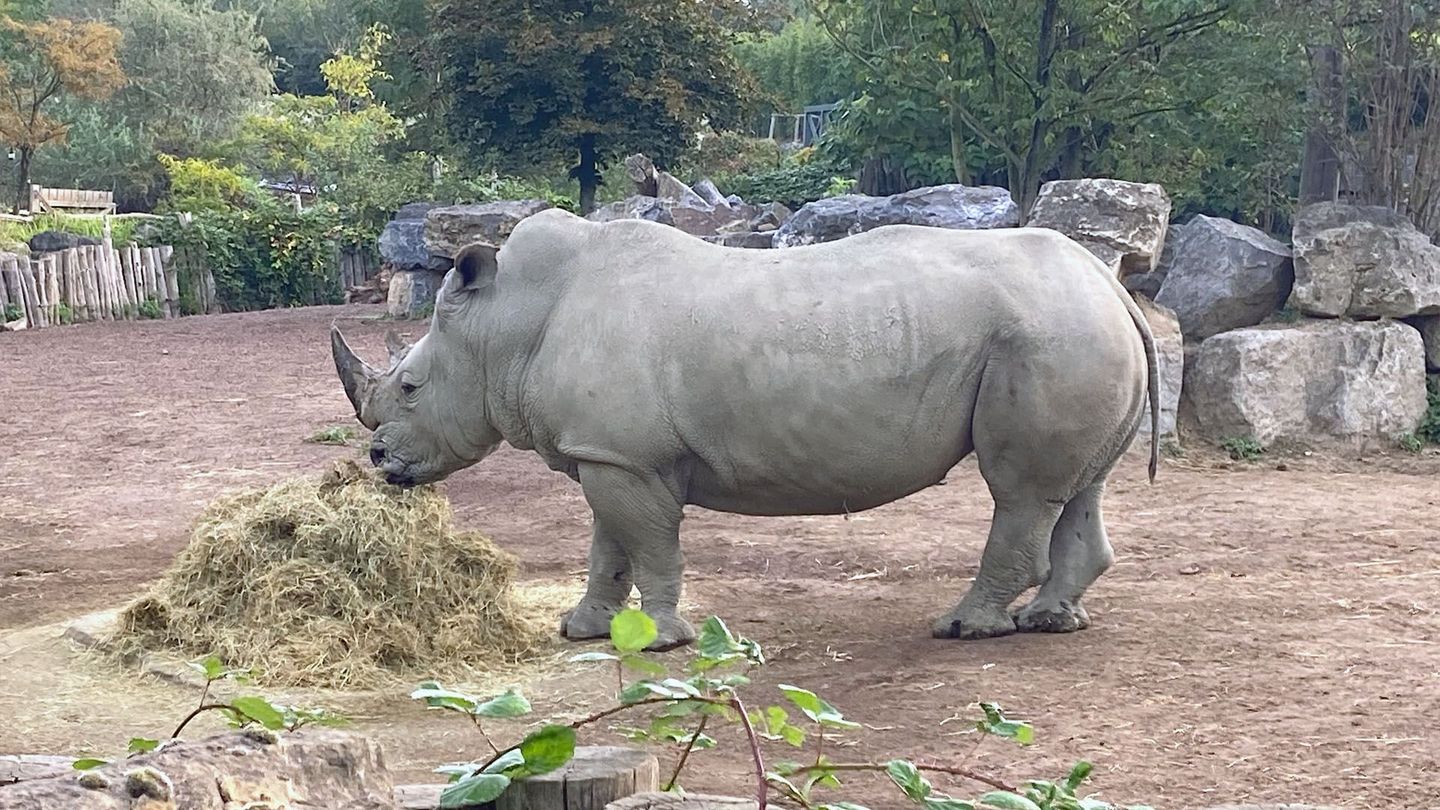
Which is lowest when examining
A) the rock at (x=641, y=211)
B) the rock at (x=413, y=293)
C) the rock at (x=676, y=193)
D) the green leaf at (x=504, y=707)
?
the rock at (x=413, y=293)

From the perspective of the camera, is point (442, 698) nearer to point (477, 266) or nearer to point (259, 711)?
point (259, 711)

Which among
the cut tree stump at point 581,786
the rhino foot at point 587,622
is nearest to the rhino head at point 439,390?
the rhino foot at point 587,622

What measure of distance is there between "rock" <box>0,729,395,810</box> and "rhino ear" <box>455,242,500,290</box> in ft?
12.4

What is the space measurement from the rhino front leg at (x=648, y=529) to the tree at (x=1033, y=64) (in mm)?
9813

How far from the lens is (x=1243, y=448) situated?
1055 centimetres

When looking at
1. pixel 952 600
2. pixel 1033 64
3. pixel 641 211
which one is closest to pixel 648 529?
pixel 952 600

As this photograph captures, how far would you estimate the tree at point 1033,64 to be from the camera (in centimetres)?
1486

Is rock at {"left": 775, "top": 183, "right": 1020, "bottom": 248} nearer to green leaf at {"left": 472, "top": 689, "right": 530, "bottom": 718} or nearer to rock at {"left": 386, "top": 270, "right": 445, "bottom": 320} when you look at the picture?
rock at {"left": 386, "top": 270, "right": 445, "bottom": 320}

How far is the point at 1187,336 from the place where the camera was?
11.3 metres

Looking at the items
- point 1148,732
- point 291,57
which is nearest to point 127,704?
point 1148,732

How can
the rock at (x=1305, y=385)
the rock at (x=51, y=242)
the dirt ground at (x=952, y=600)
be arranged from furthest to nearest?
the rock at (x=51, y=242), the rock at (x=1305, y=385), the dirt ground at (x=952, y=600)

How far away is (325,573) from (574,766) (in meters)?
3.51

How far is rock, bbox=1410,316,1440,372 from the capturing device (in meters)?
11.3

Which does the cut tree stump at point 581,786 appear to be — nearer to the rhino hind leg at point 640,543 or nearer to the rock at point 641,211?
the rhino hind leg at point 640,543
